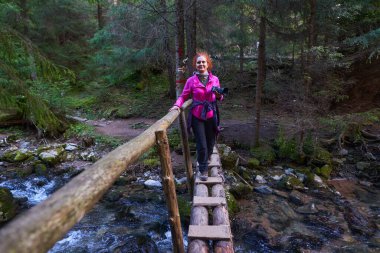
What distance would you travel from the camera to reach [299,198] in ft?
30.1

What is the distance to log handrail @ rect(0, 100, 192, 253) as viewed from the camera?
1127 millimetres

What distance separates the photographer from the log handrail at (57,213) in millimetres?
1127

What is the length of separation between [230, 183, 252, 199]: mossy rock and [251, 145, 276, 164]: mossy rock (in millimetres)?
2302

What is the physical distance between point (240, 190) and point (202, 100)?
4515 millimetres

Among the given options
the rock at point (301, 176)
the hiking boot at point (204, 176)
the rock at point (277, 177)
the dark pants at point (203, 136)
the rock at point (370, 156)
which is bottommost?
the rock at point (301, 176)

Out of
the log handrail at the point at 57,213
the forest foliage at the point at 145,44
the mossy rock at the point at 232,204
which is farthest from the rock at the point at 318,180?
the log handrail at the point at 57,213

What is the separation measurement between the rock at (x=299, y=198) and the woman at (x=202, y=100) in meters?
4.50

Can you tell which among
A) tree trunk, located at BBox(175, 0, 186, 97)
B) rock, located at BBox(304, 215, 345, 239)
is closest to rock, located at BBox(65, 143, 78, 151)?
tree trunk, located at BBox(175, 0, 186, 97)

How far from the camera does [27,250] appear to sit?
1.13 m

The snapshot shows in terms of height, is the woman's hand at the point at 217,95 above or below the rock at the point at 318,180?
above

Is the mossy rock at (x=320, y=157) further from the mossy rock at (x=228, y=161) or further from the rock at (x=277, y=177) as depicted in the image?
A: the mossy rock at (x=228, y=161)

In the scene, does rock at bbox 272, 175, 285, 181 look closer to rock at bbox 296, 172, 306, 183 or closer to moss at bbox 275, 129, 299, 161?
rock at bbox 296, 172, 306, 183

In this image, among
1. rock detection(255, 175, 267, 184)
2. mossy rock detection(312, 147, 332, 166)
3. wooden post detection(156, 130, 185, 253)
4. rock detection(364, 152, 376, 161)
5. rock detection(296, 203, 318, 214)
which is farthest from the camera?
rock detection(364, 152, 376, 161)

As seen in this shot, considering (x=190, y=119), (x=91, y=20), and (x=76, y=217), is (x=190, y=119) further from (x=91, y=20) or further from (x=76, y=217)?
(x=91, y=20)
